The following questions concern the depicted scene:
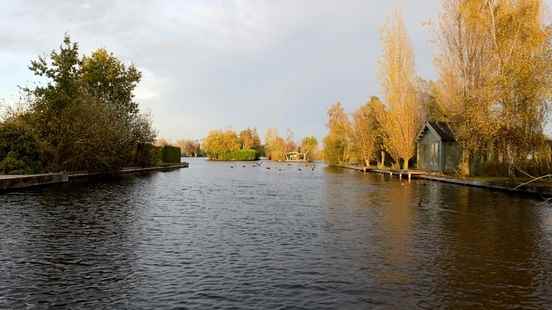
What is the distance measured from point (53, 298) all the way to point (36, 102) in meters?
27.1

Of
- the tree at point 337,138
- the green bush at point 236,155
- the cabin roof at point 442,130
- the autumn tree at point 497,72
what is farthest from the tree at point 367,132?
the green bush at point 236,155

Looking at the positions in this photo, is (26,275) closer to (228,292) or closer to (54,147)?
(228,292)

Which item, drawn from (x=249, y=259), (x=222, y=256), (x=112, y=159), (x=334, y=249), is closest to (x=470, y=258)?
(x=334, y=249)

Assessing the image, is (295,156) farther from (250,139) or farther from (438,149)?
(438,149)

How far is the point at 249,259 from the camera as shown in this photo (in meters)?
7.66

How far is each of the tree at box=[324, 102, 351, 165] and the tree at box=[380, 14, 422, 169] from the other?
72.9 ft

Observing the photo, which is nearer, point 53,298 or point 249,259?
point 53,298

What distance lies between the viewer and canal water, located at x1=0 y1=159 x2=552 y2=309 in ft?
18.5

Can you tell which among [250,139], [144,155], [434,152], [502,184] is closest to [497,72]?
[502,184]

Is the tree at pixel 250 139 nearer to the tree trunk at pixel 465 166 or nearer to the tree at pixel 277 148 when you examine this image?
the tree at pixel 277 148

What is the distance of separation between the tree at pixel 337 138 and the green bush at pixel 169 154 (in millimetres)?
24999

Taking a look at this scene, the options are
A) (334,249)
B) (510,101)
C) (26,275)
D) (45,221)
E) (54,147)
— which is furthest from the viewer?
(54,147)

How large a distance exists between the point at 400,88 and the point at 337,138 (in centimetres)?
3128

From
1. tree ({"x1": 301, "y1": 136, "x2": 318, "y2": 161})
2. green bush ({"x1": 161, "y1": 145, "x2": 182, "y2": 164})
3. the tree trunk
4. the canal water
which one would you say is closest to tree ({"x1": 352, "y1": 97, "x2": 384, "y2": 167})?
the tree trunk
